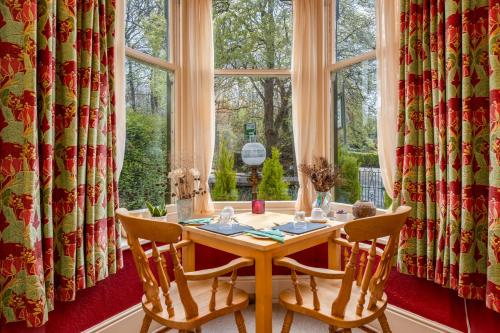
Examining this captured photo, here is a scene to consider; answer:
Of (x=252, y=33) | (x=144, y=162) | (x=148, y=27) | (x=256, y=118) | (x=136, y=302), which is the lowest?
(x=136, y=302)

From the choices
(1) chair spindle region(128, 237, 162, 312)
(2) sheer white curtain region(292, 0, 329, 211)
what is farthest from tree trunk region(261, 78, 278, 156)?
(1) chair spindle region(128, 237, 162, 312)

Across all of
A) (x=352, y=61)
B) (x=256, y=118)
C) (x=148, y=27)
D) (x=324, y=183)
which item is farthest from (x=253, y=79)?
(x=324, y=183)

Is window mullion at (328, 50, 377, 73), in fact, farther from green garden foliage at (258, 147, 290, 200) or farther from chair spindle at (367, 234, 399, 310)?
chair spindle at (367, 234, 399, 310)

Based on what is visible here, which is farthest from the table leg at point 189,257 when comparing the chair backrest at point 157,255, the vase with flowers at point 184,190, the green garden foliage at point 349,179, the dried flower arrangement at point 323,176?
the green garden foliage at point 349,179

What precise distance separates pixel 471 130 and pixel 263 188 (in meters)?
1.85

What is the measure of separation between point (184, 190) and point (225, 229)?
74 centimetres

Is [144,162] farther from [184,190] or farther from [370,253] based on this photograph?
[370,253]

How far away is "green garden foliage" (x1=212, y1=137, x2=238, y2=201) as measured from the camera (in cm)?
306

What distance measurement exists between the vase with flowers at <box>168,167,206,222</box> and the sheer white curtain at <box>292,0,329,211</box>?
1.00 meters

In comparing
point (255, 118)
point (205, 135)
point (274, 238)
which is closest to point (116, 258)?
point (274, 238)

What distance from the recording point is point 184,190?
2.58 metres

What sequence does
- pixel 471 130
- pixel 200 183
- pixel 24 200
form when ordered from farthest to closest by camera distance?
pixel 200 183 < pixel 471 130 < pixel 24 200

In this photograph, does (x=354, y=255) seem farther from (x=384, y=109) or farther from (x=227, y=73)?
(x=227, y=73)

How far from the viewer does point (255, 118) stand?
3.12 meters
